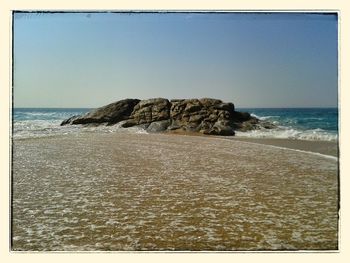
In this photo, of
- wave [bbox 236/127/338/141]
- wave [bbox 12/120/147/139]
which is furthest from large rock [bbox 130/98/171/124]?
wave [bbox 236/127/338/141]

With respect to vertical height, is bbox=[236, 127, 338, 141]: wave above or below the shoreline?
above

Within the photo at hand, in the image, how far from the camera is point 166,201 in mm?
5902

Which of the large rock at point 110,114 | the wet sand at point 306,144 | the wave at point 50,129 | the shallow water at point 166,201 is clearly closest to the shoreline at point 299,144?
the wet sand at point 306,144

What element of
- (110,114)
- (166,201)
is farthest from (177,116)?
(166,201)

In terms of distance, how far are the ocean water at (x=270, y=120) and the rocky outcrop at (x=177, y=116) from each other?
0.79 ft

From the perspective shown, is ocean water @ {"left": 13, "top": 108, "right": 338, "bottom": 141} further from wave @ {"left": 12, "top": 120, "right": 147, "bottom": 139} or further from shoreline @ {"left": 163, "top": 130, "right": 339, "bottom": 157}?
shoreline @ {"left": 163, "top": 130, "right": 339, "bottom": 157}

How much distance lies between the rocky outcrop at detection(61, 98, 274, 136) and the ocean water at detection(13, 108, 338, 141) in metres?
0.24

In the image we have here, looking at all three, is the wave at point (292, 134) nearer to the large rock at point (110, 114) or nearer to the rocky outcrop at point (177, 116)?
the rocky outcrop at point (177, 116)

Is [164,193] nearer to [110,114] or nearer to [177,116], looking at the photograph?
[110,114]

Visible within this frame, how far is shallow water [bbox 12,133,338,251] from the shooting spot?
5.17 m

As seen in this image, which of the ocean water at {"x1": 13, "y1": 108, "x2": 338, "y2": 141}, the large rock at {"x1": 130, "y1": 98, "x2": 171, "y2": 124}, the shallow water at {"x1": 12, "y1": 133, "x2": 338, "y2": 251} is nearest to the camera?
the shallow water at {"x1": 12, "y1": 133, "x2": 338, "y2": 251}

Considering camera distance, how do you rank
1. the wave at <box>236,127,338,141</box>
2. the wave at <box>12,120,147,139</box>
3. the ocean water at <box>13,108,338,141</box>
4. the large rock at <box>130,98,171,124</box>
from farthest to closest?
the large rock at <box>130,98,171,124</box>
the wave at <box>236,127,338,141</box>
the wave at <box>12,120,147,139</box>
the ocean water at <box>13,108,338,141</box>

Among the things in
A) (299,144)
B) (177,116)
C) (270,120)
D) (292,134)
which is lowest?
(299,144)

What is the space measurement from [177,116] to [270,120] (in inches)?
85.2
